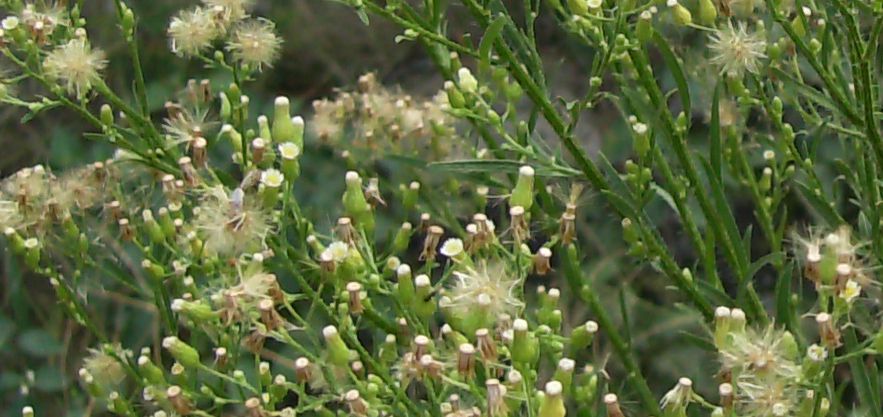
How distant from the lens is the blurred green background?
68.7 inches

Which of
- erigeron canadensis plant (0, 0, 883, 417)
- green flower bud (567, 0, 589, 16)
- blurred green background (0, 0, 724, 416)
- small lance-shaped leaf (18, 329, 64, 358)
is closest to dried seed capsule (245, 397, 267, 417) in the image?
erigeron canadensis plant (0, 0, 883, 417)

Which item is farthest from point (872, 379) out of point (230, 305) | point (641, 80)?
point (230, 305)

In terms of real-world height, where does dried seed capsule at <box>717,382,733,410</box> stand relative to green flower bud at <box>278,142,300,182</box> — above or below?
below

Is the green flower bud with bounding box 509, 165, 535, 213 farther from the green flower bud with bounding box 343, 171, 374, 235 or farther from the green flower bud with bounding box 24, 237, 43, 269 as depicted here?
the green flower bud with bounding box 24, 237, 43, 269

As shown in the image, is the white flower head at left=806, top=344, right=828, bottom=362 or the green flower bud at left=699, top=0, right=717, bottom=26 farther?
the green flower bud at left=699, top=0, right=717, bottom=26

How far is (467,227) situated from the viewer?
0.87 meters

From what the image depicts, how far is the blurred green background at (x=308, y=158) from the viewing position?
175 centimetres

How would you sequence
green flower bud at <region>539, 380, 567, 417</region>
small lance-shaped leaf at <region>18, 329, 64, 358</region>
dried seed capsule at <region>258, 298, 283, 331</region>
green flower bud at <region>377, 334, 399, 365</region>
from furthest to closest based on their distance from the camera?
small lance-shaped leaf at <region>18, 329, 64, 358</region> → green flower bud at <region>377, 334, 399, 365</region> → dried seed capsule at <region>258, 298, 283, 331</region> → green flower bud at <region>539, 380, 567, 417</region>

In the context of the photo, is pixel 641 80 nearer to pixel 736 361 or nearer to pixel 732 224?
pixel 732 224

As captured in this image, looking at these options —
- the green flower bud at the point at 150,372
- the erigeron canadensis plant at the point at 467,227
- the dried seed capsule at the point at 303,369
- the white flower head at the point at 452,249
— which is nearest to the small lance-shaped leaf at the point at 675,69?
the erigeron canadensis plant at the point at 467,227

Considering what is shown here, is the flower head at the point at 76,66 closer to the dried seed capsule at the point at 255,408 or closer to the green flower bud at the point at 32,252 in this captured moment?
the green flower bud at the point at 32,252

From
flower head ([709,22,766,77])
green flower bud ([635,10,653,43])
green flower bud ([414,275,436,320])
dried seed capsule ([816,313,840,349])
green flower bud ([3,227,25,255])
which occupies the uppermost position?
green flower bud ([635,10,653,43])

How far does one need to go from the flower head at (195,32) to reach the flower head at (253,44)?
26 millimetres

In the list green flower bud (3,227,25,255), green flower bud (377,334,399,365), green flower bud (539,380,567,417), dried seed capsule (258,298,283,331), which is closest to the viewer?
green flower bud (539,380,567,417)
